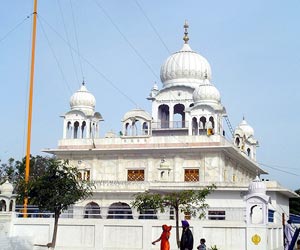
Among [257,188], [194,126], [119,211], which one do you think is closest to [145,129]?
[194,126]

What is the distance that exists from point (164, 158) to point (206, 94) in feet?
17.5

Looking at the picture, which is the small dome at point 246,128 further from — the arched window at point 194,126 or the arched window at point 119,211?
the arched window at point 119,211

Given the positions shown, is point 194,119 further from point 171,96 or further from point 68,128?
point 68,128

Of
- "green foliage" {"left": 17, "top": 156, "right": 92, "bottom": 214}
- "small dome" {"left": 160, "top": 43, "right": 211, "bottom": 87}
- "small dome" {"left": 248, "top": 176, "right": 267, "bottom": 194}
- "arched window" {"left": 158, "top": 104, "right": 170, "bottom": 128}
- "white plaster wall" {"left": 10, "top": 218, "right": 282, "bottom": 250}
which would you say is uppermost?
"small dome" {"left": 160, "top": 43, "right": 211, "bottom": 87}

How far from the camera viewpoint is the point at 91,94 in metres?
37.1

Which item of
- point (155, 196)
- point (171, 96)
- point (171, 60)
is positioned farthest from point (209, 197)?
point (171, 60)

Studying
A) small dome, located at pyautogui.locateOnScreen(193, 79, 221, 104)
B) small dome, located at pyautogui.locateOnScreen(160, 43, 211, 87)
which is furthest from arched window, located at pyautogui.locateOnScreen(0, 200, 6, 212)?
small dome, located at pyautogui.locateOnScreen(160, 43, 211, 87)

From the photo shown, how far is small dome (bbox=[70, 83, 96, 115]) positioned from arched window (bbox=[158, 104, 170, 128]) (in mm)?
5112

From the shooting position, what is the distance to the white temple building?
22.3 m

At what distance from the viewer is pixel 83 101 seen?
1432 inches

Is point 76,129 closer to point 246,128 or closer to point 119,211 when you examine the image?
point 119,211

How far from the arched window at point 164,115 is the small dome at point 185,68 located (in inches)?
72.1

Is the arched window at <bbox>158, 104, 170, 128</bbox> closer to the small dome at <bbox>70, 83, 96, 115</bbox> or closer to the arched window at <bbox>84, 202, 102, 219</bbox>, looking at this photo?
the small dome at <bbox>70, 83, 96, 115</bbox>

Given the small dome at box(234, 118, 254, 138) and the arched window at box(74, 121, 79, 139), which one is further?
the small dome at box(234, 118, 254, 138)
